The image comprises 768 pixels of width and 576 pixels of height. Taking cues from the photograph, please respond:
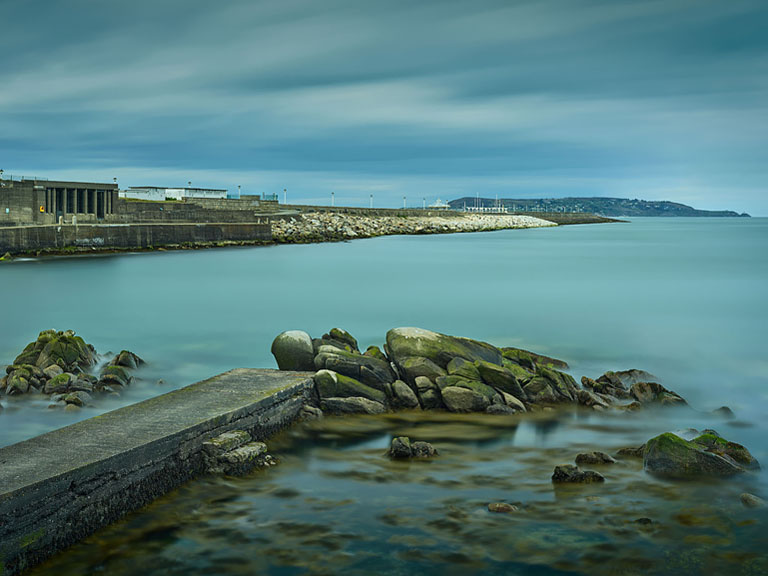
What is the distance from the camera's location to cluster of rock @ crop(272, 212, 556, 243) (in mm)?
66375

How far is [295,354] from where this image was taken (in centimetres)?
1089

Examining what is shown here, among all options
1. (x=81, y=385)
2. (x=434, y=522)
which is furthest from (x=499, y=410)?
(x=81, y=385)

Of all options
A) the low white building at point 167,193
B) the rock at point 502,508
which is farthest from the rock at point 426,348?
the low white building at point 167,193

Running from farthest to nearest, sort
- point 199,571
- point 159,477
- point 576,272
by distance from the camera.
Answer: point 576,272
point 159,477
point 199,571

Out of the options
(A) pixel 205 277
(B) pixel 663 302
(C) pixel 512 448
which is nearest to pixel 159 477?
(C) pixel 512 448

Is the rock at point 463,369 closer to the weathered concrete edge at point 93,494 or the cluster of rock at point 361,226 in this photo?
the weathered concrete edge at point 93,494

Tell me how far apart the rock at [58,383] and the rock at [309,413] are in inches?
141

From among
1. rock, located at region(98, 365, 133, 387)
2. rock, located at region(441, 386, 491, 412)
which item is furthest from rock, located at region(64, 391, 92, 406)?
rock, located at region(441, 386, 491, 412)

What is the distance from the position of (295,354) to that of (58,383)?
3.40 metres

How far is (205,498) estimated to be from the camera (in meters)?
7.00

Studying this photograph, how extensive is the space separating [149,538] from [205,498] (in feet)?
2.81

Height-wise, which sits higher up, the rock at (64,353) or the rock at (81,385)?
the rock at (64,353)

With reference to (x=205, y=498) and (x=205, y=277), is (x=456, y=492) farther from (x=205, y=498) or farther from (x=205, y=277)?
(x=205, y=277)

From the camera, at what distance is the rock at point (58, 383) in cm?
1067
